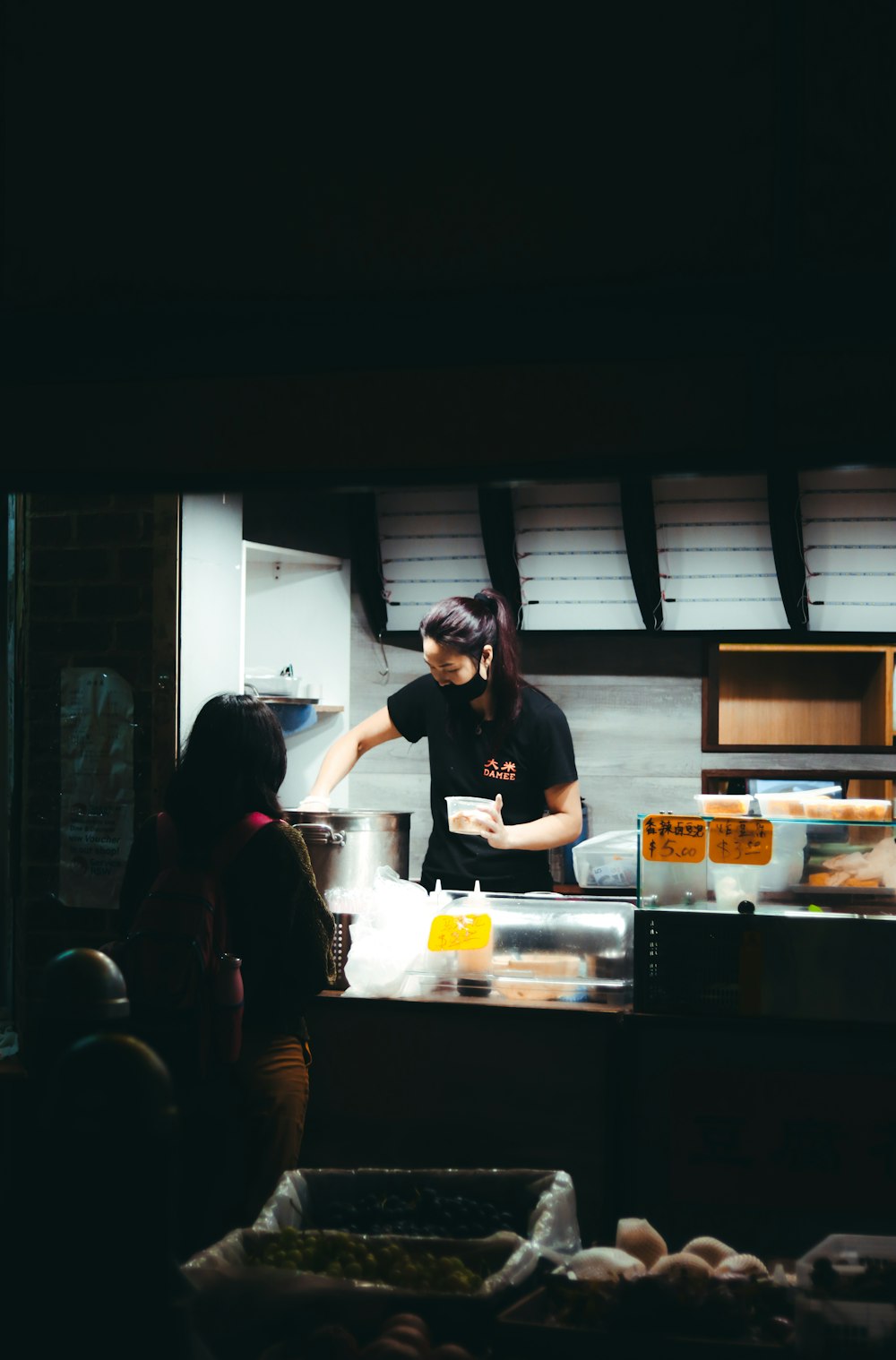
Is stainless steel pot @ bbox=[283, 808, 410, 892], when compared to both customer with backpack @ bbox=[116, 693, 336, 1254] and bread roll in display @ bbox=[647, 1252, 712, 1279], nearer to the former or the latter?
customer with backpack @ bbox=[116, 693, 336, 1254]

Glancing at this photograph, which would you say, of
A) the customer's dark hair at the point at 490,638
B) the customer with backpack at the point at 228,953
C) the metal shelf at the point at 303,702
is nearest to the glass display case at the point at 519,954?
the customer with backpack at the point at 228,953

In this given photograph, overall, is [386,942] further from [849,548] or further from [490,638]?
[849,548]

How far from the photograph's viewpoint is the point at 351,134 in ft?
6.56

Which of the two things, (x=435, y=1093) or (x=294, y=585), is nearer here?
(x=435, y=1093)

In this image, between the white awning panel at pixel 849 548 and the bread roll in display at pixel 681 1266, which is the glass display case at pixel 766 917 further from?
the white awning panel at pixel 849 548

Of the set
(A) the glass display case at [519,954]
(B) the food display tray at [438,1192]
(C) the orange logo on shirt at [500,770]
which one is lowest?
(B) the food display tray at [438,1192]

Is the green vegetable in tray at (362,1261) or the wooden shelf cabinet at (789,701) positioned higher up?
the wooden shelf cabinet at (789,701)

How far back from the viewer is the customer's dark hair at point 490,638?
4.04 metres

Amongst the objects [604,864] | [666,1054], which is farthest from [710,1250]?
[604,864]

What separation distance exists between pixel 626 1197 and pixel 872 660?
309cm

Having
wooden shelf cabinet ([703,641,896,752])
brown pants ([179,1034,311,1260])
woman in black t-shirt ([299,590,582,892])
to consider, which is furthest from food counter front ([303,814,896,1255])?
wooden shelf cabinet ([703,641,896,752])

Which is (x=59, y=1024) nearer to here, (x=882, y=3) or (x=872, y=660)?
(x=882, y=3)

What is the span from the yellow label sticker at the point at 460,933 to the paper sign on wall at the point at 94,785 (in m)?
1.47

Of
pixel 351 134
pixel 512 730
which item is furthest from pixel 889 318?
pixel 512 730
